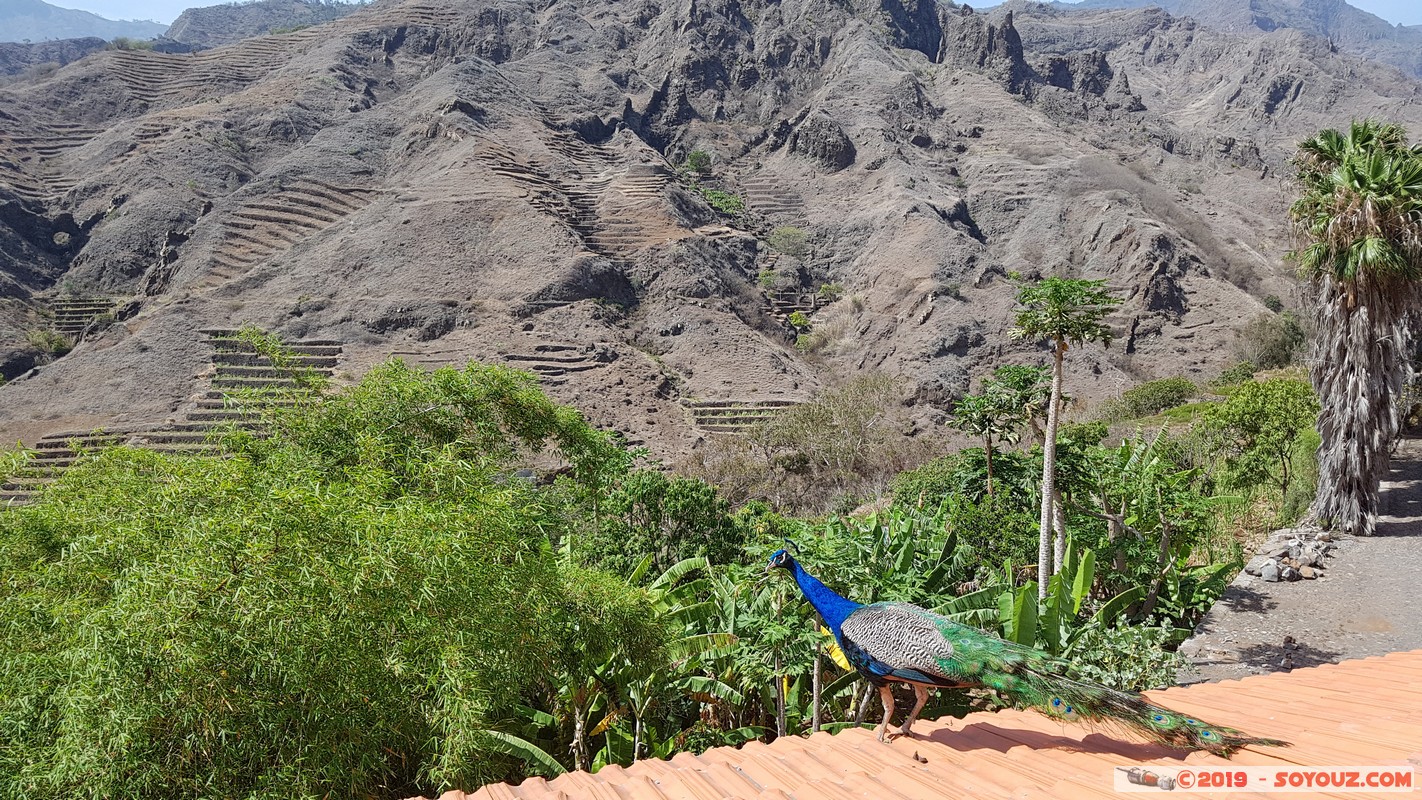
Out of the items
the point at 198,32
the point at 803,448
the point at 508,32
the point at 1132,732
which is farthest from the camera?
the point at 198,32

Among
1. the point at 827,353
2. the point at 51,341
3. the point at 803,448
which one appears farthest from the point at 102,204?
the point at 803,448

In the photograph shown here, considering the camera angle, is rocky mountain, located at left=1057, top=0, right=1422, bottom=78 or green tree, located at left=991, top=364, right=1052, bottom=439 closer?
green tree, located at left=991, top=364, right=1052, bottom=439

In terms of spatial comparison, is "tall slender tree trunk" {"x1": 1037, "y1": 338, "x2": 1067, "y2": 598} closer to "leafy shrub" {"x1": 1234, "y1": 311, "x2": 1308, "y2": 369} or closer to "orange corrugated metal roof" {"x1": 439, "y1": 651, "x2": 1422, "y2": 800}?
"orange corrugated metal roof" {"x1": 439, "y1": 651, "x2": 1422, "y2": 800}

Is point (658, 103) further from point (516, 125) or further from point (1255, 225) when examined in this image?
point (1255, 225)

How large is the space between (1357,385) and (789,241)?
45.9 metres

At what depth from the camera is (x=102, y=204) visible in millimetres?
50250

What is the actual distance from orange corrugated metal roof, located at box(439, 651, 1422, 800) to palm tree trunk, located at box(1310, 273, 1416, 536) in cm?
795

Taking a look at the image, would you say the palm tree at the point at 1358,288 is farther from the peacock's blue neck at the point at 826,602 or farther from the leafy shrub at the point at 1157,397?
the leafy shrub at the point at 1157,397

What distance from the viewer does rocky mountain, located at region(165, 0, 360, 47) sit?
4631 inches

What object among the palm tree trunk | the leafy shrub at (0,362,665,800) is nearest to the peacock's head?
the leafy shrub at (0,362,665,800)

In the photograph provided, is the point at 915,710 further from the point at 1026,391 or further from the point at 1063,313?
the point at 1026,391

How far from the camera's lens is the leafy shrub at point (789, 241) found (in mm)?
54281

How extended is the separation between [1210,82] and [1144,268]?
291ft

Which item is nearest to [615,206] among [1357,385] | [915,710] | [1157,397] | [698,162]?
[698,162]
